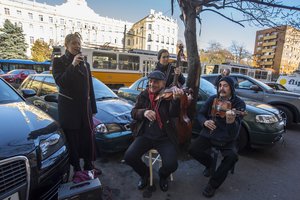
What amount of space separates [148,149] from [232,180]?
1439 mm

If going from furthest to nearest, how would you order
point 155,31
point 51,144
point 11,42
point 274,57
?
1. point 274,57
2. point 155,31
3. point 11,42
4. point 51,144

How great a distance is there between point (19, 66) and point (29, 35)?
114 ft

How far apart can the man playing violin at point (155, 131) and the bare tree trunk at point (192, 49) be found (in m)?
1.28

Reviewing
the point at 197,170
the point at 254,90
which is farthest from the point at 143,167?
the point at 254,90

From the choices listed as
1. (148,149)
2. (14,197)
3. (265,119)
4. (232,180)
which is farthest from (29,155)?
(265,119)

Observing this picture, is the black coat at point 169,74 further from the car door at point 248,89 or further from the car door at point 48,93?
the car door at point 248,89

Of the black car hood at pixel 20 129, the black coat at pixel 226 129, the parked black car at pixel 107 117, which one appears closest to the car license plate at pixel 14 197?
the black car hood at pixel 20 129

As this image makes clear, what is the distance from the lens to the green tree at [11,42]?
3356 centimetres

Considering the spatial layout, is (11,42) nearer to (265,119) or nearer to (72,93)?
(72,93)

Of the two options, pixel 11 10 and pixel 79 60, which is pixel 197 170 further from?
pixel 11 10

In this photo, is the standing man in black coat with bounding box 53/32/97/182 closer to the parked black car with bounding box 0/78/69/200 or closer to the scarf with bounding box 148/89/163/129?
the parked black car with bounding box 0/78/69/200

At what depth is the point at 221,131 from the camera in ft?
8.47

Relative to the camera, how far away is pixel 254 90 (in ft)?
19.4

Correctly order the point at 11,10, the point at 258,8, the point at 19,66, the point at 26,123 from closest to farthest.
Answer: the point at 26,123, the point at 258,8, the point at 19,66, the point at 11,10
